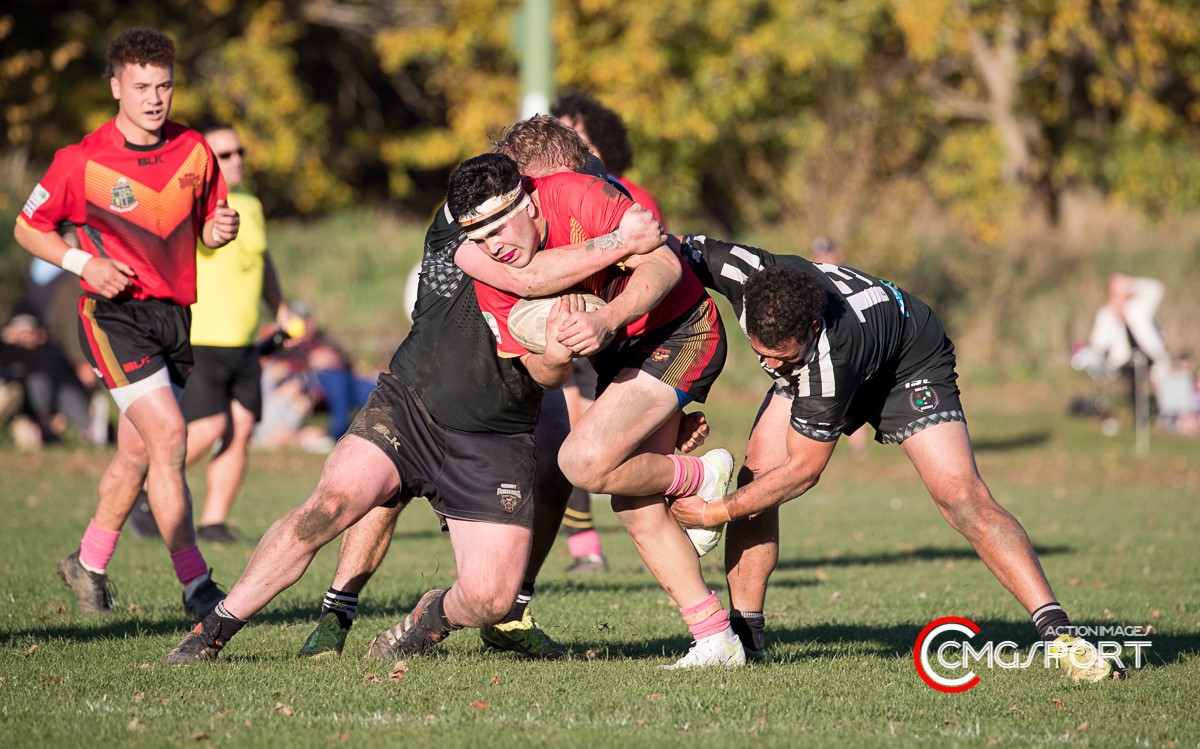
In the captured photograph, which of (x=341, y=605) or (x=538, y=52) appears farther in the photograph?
(x=538, y=52)

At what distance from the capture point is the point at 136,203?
22.4 feet

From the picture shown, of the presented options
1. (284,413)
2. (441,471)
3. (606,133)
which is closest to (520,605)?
(441,471)

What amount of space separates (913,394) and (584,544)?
346cm

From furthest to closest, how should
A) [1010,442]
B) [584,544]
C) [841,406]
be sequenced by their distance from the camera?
[1010,442], [584,544], [841,406]

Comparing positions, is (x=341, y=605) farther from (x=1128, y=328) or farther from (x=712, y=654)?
(x=1128, y=328)

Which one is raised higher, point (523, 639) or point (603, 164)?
point (603, 164)

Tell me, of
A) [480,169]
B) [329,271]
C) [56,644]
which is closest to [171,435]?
[56,644]

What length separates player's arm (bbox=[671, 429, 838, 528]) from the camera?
569 centimetres

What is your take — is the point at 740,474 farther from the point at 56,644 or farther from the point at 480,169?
the point at 56,644

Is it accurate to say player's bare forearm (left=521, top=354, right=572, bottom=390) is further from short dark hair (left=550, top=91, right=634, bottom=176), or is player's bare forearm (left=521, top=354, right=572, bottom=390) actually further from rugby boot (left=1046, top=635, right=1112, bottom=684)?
short dark hair (left=550, top=91, right=634, bottom=176)

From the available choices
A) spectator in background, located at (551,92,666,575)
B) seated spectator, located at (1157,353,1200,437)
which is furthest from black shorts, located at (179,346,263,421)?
seated spectator, located at (1157,353,1200,437)

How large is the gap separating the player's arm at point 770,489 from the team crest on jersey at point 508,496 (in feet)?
2.19

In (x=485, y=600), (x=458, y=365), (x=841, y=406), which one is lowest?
(x=485, y=600)

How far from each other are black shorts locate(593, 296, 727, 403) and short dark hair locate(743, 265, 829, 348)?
0.36 meters
